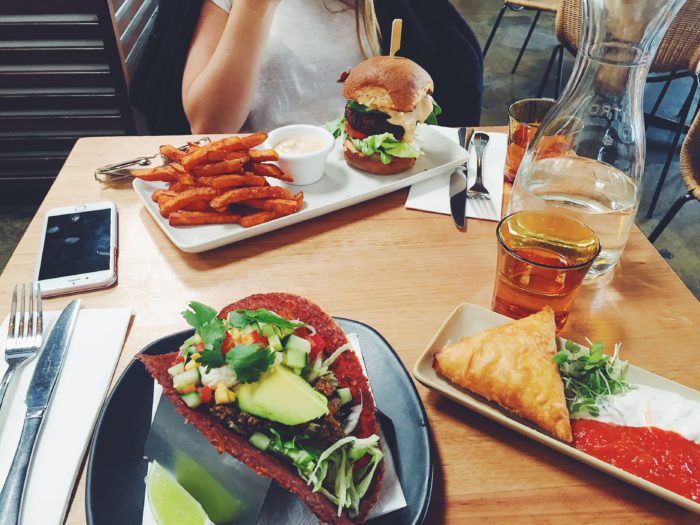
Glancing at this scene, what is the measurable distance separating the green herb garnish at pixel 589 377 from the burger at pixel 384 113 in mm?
880

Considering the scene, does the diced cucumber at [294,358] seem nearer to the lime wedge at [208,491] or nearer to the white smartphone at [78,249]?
the lime wedge at [208,491]

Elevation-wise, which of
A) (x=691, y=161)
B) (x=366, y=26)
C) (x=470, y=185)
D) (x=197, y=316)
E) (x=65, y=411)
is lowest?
(x=691, y=161)

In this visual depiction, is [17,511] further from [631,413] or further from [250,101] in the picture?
[250,101]

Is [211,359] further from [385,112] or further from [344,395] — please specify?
[385,112]

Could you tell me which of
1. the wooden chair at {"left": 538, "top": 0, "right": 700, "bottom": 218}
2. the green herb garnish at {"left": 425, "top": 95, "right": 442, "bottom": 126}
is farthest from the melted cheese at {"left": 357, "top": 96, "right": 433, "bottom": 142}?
the wooden chair at {"left": 538, "top": 0, "right": 700, "bottom": 218}

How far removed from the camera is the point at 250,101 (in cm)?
204

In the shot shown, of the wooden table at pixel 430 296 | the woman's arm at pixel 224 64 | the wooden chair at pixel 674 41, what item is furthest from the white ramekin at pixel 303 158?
the wooden chair at pixel 674 41

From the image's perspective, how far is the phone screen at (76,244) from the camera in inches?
49.5

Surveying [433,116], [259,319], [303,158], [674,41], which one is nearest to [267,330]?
[259,319]

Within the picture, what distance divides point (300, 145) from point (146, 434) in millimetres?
1052

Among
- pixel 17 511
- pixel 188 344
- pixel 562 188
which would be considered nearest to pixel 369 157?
pixel 562 188

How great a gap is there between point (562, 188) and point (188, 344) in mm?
970

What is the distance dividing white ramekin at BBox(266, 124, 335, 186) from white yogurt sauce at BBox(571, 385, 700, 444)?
3.36 ft

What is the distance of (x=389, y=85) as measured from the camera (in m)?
1.63
